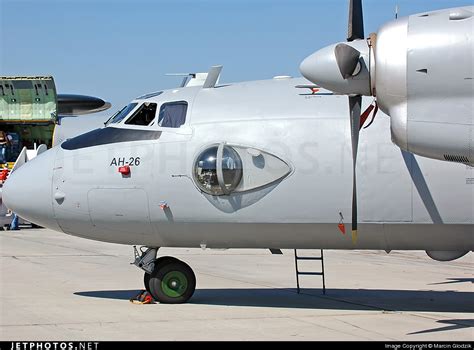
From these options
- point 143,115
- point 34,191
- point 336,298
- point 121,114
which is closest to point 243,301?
point 336,298

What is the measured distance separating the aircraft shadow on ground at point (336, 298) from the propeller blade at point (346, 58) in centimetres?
458

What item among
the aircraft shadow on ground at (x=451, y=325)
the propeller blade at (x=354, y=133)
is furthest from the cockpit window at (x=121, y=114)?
the aircraft shadow on ground at (x=451, y=325)

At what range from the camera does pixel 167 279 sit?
45.8 feet

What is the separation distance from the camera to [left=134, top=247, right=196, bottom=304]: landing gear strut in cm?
1391

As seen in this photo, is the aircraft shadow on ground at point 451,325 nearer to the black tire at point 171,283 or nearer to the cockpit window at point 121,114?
the black tire at point 171,283

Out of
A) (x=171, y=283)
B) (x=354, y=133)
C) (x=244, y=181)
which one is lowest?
(x=171, y=283)

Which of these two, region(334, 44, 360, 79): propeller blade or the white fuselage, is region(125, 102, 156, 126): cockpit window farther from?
region(334, 44, 360, 79): propeller blade

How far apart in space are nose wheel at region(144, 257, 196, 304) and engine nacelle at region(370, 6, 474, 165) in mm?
4876

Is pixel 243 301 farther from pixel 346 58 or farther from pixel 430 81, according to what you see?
pixel 430 81

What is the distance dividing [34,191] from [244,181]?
11.2 feet

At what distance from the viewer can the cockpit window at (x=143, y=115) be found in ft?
45.6

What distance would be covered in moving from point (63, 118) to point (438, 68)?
3714 centimetres

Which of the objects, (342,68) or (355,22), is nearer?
(342,68)

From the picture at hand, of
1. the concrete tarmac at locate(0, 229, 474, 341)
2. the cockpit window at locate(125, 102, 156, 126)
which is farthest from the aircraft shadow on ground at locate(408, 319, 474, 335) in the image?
the cockpit window at locate(125, 102, 156, 126)
